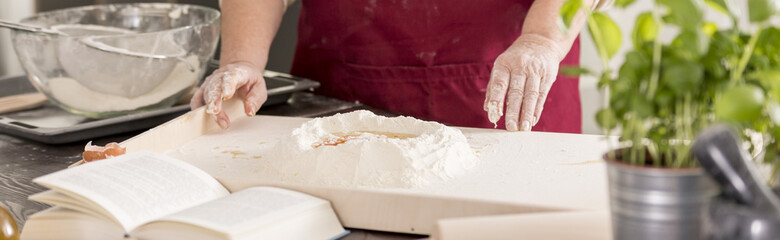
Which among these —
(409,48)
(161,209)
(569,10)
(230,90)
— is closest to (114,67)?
(230,90)

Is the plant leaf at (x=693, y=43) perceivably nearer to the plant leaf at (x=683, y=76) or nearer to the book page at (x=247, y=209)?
the plant leaf at (x=683, y=76)

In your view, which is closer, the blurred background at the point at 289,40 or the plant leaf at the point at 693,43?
the plant leaf at the point at 693,43

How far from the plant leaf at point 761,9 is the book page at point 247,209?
563 mm

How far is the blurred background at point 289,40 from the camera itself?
3.05m

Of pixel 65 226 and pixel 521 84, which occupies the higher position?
pixel 521 84

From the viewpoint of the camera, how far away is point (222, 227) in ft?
2.99

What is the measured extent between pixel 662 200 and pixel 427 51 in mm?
1293

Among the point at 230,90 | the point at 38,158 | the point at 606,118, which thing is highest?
the point at 606,118

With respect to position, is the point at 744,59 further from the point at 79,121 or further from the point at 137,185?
the point at 79,121

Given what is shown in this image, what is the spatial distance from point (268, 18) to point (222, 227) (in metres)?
1.11

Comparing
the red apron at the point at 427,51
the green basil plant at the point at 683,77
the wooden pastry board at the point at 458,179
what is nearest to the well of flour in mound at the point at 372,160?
the wooden pastry board at the point at 458,179

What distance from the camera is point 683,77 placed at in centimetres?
64

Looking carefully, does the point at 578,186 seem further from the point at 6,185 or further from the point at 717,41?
the point at 6,185

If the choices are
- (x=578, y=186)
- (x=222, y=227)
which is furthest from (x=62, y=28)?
(x=578, y=186)
